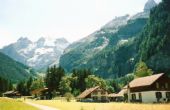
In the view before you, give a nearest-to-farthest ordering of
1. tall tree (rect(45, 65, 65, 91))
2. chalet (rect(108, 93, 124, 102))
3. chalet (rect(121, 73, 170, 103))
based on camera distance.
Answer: chalet (rect(121, 73, 170, 103))
chalet (rect(108, 93, 124, 102))
tall tree (rect(45, 65, 65, 91))

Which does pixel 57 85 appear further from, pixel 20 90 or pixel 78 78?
pixel 20 90

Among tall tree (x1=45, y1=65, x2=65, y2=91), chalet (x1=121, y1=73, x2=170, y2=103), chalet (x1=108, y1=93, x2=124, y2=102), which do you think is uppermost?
tall tree (x1=45, y1=65, x2=65, y2=91)

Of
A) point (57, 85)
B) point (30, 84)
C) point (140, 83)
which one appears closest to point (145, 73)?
point (140, 83)

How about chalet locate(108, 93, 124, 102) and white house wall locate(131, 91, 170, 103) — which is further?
chalet locate(108, 93, 124, 102)

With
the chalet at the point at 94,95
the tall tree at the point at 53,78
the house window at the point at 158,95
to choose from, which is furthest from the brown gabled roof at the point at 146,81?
the tall tree at the point at 53,78

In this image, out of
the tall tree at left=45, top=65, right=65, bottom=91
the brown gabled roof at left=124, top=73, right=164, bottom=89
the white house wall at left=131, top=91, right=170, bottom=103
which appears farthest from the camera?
the tall tree at left=45, top=65, right=65, bottom=91

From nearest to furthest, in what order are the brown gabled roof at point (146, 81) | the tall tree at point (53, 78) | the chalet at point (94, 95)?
the brown gabled roof at point (146, 81) < the chalet at point (94, 95) < the tall tree at point (53, 78)

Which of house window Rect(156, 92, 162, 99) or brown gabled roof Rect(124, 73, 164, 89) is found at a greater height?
brown gabled roof Rect(124, 73, 164, 89)

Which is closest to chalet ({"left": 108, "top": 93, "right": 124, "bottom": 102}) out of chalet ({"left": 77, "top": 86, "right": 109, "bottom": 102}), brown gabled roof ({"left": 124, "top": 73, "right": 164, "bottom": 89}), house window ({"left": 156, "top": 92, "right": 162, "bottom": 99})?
chalet ({"left": 77, "top": 86, "right": 109, "bottom": 102})

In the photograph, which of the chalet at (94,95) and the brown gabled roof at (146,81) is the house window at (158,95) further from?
the chalet at (94,95)

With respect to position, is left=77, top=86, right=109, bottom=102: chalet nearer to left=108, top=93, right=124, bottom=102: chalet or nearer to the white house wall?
left=108, top=93, right=124, bottom=102: chalet

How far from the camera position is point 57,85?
16238 cm

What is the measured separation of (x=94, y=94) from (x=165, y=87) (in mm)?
41674

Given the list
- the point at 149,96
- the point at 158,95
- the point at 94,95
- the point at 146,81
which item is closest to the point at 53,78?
the point at 94,95
